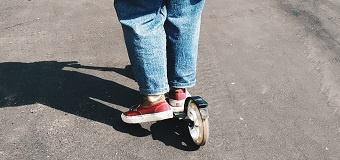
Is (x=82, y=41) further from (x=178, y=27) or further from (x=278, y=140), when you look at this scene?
(x=278, y=140)

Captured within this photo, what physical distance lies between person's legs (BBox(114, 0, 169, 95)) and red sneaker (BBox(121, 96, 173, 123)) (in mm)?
95

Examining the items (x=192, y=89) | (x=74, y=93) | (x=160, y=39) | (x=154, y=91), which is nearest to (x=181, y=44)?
(x=160, y=39)

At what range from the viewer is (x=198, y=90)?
352 cm

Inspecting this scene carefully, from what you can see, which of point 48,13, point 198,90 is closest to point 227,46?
point 198,90

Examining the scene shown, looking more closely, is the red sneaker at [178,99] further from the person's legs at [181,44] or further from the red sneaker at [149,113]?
the red sneaker at [149,113]

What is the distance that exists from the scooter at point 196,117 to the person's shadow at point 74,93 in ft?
0.37

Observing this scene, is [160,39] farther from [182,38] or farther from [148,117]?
[148,117]

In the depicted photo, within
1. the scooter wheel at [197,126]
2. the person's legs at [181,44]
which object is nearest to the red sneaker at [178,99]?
the person's legs at [181,44]

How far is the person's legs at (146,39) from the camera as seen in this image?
245cm

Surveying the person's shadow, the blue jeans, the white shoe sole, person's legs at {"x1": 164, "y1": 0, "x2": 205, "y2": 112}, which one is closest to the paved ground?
the person's shadow

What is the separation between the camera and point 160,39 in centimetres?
259

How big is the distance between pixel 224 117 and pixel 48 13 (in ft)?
7.95

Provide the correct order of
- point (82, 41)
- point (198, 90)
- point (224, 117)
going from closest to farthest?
1. point (224, 117)
2. point (198, 90)
3. point (82, 41)

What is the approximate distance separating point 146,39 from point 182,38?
288mm
